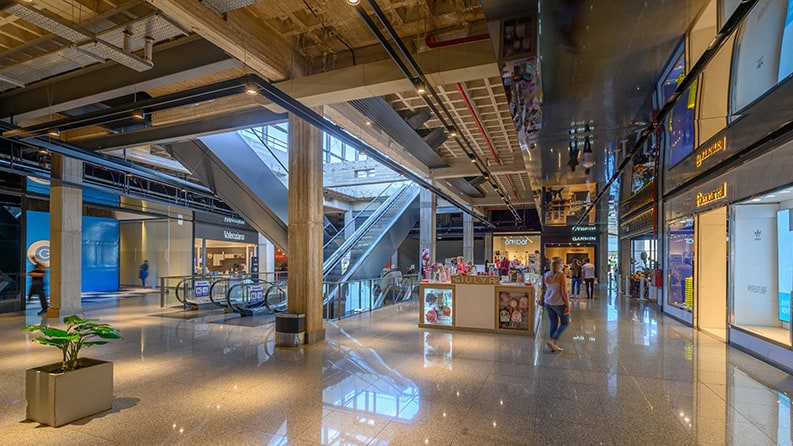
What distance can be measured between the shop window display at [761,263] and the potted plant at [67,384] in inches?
335

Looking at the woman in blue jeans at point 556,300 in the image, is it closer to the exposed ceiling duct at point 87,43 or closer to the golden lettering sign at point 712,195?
the golden lettering sign at point 712,195

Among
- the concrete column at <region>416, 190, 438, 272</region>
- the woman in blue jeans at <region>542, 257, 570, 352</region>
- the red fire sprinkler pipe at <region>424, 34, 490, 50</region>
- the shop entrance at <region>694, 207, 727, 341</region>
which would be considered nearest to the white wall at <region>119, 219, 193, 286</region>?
the concrete column at <region>416, 190, 438, 272</region>

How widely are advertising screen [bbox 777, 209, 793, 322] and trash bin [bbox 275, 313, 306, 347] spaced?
7.43 metres

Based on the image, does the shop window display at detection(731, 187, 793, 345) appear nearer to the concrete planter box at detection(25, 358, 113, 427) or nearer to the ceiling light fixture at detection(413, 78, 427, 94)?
the ceiling light fixture at detection(413, 78, 427, 94)

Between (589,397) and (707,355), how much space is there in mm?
3169

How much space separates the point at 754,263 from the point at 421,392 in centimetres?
614

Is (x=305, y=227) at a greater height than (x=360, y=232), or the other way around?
(x=305, y=227)

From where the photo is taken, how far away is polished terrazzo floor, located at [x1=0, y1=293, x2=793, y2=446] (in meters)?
3.27

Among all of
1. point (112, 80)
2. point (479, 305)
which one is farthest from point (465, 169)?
point (112, 80)

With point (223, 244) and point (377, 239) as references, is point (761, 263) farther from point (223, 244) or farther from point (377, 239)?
point (223, 244)

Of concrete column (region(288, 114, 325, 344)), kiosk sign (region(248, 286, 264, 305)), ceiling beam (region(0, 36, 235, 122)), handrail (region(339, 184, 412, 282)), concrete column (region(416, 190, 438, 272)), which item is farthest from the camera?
concrete column (region(416, 190, 438, 272))

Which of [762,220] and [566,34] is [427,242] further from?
[566,34]

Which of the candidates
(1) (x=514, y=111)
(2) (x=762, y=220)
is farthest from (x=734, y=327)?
(1) (x=514, y=111)

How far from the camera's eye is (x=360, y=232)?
49.9 feet
